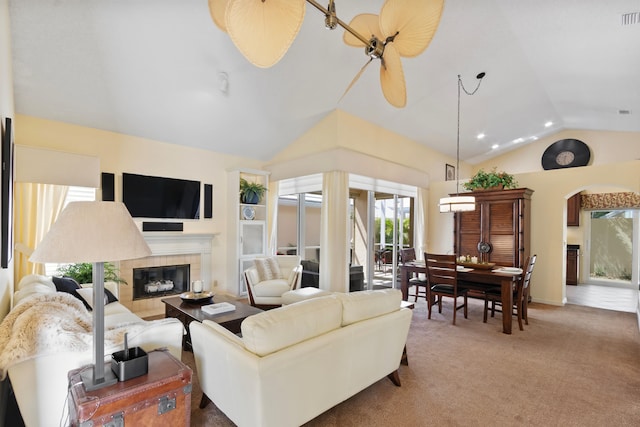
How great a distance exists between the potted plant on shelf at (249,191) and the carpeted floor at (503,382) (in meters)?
2.95

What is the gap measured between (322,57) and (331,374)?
343 centimetres

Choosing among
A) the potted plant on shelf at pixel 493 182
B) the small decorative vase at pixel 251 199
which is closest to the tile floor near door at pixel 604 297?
the potted plant on shelf at pixel 493 182

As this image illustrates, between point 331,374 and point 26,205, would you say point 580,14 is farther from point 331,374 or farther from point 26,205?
point 26,205

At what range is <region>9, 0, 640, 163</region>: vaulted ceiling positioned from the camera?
9.89ft

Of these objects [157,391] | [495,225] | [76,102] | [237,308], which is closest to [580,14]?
[495,225]

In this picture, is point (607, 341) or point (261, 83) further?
point (261, 83)

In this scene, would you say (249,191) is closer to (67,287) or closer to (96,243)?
(67,287)

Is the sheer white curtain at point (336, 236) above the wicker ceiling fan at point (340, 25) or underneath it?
underneath

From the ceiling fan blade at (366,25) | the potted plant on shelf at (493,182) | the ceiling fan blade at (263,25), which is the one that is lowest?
the potted plant on shelf at (493,182)

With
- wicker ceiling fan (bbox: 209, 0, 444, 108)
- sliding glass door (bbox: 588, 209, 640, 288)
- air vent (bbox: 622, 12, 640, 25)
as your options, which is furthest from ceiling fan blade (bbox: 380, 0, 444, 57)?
sliding glass door (bbox: 588, 209, 640, 288)

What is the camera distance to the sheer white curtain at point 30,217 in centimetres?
353

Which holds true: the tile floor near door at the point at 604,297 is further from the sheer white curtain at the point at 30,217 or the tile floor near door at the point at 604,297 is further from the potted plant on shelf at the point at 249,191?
the sheer white curtain at the point at 30,217

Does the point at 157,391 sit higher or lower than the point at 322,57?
lower

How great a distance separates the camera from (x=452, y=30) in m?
3.72
